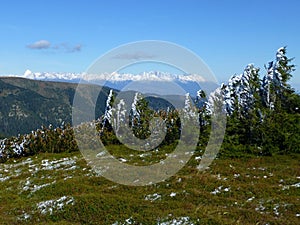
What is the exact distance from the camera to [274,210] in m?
21.0

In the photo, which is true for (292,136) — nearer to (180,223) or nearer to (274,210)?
(274,210)

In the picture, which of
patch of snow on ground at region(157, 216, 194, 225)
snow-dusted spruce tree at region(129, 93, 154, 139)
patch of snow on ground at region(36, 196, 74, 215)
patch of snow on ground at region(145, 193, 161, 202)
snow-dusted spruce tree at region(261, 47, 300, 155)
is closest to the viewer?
patch of snow on ground at region(157, 216, 194, 225)

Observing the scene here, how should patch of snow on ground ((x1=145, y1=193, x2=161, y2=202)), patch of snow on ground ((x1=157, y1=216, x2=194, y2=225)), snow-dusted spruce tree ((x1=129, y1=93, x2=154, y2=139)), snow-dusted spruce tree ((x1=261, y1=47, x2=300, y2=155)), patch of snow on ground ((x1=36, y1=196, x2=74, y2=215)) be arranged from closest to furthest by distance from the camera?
patch of snow on ground ((x1=157, y1=216, x2=194, y2=225)) → patch of snow on ground ((x1=36, y1=196, x2=74, y2=215)) → patch of snow on ground ((x1=145, y1=193, x2=161, y2=202)) → snow-dusted spruce tree ((x1=261, y1=47, x2=300, y2=155)) → snow-dusted spruce tree ((x1=129, y1=93, x2=154, y2=139))

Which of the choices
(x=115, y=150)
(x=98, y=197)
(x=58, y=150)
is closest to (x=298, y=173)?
(x=98, y=197)

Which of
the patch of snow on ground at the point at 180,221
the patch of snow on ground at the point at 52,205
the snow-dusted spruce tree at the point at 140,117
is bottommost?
the patch of snow on ground at the point at 52,205

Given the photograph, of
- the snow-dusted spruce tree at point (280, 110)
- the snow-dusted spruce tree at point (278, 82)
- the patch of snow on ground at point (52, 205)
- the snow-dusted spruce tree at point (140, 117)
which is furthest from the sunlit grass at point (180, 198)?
the snow-dusted spruce tree at point (140, 117)

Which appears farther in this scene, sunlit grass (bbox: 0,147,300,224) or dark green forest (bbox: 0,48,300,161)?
dark green forest (bbox: 0,48,300,161)

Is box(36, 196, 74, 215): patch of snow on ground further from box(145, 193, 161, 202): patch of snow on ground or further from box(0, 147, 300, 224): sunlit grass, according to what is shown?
box(145, 193, 161, 202): patch of snow on ground

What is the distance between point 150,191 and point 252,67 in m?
30.0

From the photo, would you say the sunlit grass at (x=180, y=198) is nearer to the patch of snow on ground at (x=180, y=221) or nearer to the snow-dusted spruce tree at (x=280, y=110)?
the patch of snow on ground at (x=180, y=221)

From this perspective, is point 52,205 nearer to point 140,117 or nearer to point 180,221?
point 180,221

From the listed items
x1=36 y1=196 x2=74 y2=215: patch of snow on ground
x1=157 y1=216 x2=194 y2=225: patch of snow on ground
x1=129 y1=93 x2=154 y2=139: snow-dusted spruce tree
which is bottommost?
x1=36 y1=196 x2=74 y2=215: patch of snow on ground

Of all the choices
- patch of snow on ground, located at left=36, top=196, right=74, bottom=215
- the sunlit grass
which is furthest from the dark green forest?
patch of snow on ground, located at left=36, top=196, right=74, bottom=215

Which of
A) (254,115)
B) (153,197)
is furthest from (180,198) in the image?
(254,115)
